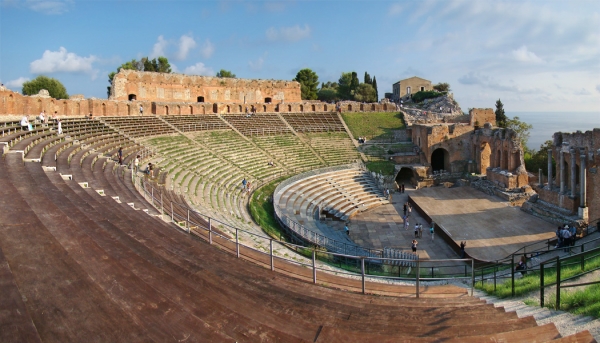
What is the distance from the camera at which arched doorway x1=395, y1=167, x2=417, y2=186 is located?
105 feet

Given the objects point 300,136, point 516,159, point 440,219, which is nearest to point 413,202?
point 440,219

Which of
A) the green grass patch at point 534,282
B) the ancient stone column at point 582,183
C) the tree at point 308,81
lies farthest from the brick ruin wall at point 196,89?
the green grass patch at point 534,282

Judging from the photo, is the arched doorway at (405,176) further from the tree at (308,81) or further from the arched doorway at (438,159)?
the tree at (308,81)

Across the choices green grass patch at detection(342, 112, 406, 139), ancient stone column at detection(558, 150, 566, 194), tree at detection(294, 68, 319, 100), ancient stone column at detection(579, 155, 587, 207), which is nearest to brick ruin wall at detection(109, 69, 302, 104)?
green grass patch at detection(342, 112, 406, 139)

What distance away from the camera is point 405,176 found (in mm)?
33406

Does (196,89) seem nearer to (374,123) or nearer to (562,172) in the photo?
(374,123)

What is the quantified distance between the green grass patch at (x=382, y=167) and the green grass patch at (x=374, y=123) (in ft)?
18.5

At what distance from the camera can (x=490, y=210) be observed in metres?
23.0

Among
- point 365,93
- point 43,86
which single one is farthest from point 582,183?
point 43,86

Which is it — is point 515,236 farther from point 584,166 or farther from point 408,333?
point 408,333

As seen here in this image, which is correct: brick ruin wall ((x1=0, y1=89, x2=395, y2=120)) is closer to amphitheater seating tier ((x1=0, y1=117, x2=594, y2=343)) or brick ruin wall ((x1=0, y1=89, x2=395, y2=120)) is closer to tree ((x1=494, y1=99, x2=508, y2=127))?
tree ((x1=494, y1=99, x2=508, y2=127))

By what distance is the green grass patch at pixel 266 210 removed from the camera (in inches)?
632

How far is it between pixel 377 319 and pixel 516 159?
2719 centimetres

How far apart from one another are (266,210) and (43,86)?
134 ft
